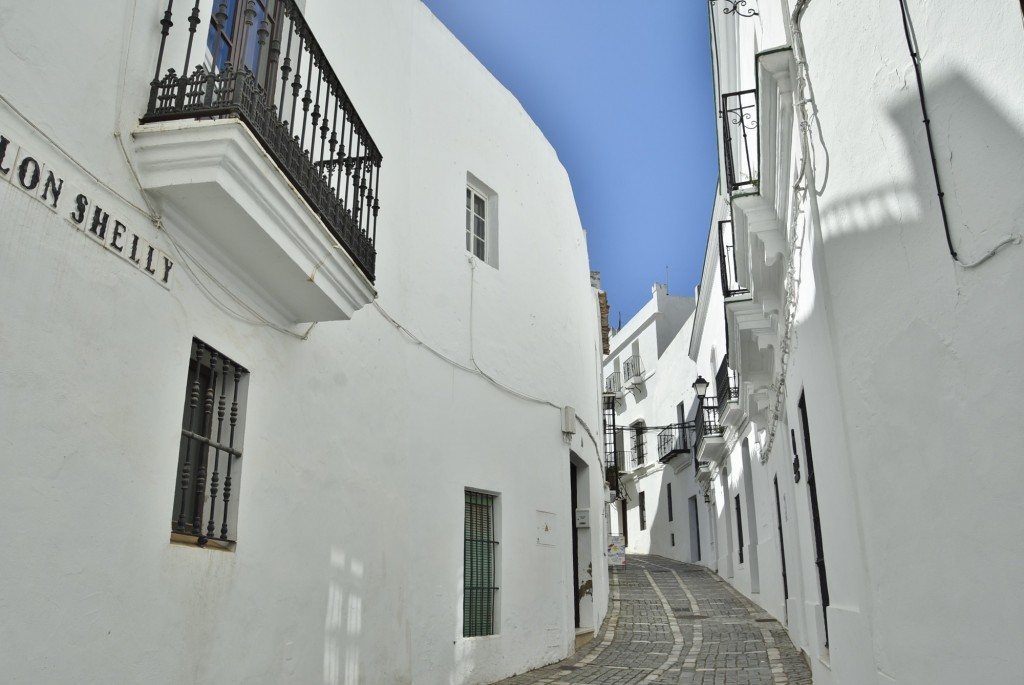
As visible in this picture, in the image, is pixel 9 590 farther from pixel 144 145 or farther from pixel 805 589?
pixel 805 589

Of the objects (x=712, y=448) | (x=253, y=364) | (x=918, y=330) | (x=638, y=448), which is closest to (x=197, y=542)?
(x=253, y=364)

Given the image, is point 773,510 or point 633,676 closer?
point 633,676

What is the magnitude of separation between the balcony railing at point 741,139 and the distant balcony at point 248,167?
347 centimetres

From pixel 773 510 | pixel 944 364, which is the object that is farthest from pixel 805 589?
pixel 944 364

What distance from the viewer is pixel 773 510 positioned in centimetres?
1164

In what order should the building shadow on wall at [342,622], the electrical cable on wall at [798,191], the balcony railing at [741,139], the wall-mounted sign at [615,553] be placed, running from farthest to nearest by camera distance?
the wall-mounted sign at [615,553]
the balcony railing at [741,139]
the building shadow on wall at [342,622]
the electrical cable on wall at [798,191]

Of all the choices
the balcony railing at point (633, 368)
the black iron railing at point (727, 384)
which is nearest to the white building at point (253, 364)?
the black iron railing at point (727, 384)

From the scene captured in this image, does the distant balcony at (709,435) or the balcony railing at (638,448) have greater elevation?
the balcony railing at (638,448)

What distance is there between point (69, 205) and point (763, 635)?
10.3 meters

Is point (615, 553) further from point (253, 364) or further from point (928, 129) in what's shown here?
point (928, 129)


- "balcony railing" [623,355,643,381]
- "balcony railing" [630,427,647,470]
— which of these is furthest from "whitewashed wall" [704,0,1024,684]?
"balcony railing" [623,355,643,381]

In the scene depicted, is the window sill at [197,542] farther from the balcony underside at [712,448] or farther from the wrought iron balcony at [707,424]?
the wrought iron balcony at [707,424]

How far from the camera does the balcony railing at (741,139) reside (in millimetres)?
7590

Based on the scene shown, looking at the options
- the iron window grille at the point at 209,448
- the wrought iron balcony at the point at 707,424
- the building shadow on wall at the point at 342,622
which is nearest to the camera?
the iron window grille at the point at 209,448
